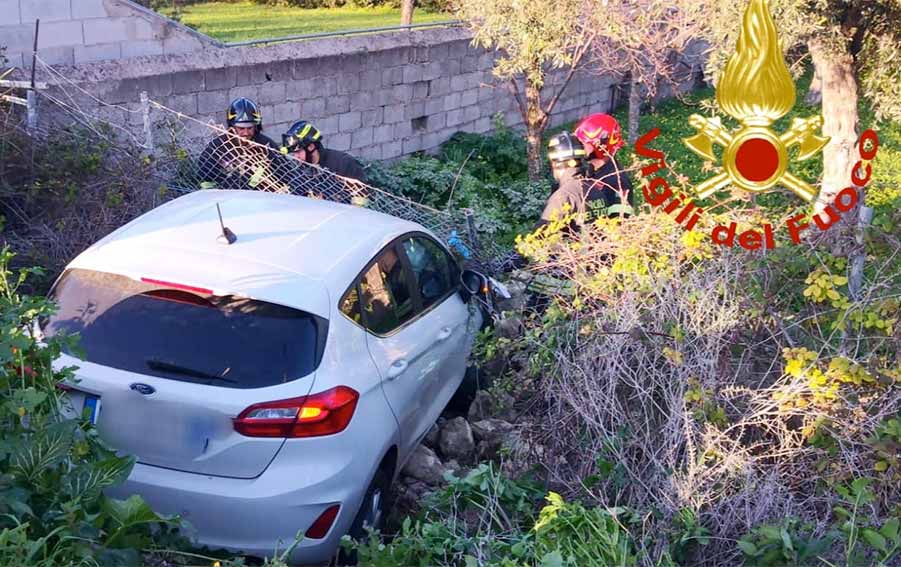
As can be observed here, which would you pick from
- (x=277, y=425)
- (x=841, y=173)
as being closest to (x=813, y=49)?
(x=841, y=173)

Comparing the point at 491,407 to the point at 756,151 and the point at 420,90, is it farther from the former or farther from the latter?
the point at 420,90

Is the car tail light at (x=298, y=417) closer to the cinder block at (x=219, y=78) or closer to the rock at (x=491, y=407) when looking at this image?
the rock at (x=491, y=407)

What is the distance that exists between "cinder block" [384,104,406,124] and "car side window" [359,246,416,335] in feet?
22.7

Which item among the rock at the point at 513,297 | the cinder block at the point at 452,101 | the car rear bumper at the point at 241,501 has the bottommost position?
the car rear bumper at the point at 241,501

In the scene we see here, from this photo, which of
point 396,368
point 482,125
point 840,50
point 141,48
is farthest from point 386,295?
point 482,125

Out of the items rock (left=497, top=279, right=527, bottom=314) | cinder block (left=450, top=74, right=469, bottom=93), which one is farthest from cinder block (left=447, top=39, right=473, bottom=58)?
rock (left=497, top=279, right=527, bottom=314)

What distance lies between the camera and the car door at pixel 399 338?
4.85 meters

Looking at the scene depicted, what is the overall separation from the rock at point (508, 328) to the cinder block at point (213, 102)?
4.80 meters

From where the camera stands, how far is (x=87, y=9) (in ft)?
34.1

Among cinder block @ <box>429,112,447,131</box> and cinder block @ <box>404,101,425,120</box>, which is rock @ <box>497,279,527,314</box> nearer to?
cinder block @ <box>404,101,425,120</box>

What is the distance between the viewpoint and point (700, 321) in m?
4.54

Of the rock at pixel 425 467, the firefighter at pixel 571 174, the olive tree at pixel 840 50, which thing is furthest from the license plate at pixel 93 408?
the olive tree at pixel 840 50

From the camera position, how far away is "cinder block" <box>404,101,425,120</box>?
40.7ft

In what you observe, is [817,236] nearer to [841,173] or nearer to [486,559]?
[486,559]
